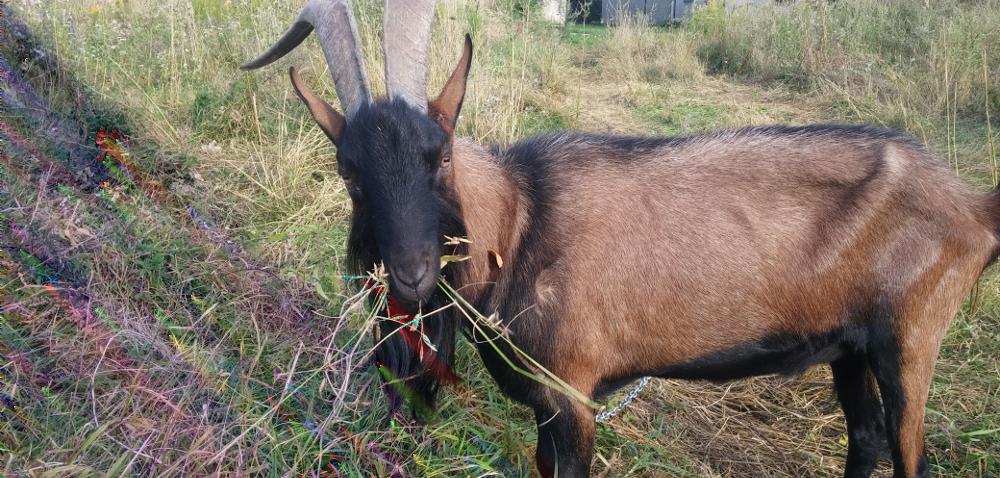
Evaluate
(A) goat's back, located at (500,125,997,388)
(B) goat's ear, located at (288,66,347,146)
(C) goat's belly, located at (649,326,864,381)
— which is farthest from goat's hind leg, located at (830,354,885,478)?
(B) goat's ear, located at (288,66,347,146)

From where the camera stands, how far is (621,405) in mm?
3051

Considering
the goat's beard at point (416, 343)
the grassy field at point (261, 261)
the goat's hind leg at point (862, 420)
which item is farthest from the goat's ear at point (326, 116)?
the goat's hind leg at point (862, 420)

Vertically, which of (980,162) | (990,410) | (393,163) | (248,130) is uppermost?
(393,163)

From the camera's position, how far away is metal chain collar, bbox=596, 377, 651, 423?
117 inches

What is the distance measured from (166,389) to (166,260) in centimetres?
160

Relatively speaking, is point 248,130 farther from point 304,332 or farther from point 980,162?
point 980,162

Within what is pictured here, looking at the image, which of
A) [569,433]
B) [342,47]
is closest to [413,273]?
[569,433]

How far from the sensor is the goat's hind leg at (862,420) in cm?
277

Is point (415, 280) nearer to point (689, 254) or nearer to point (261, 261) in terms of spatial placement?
point (689, 254)

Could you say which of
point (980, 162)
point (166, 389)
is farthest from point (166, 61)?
point (980, 162)

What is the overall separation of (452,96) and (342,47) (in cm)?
50

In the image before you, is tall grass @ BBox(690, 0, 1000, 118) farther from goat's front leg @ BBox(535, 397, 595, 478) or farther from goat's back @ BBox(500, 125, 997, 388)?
goat's front leg @ BBox(535, 397, 595, 478)

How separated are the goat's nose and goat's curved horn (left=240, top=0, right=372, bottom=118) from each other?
2.22 feet

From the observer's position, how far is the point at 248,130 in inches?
217
